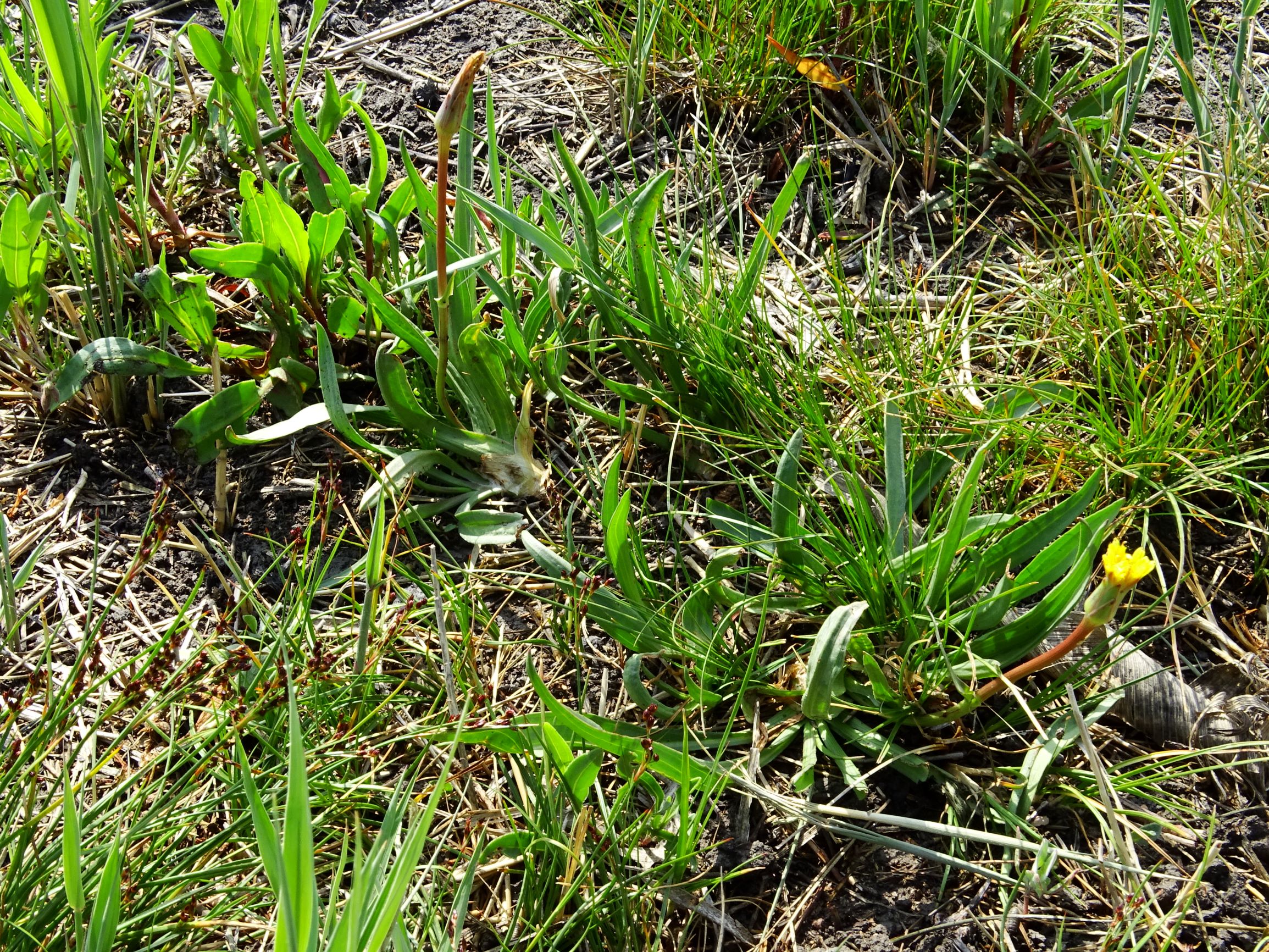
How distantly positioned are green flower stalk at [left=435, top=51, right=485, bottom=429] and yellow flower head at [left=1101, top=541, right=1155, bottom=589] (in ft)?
2.74

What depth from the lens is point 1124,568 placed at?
0.98 m

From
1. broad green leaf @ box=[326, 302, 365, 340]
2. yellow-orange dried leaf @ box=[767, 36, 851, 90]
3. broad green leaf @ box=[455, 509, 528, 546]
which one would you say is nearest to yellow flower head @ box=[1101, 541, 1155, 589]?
broad green leaf @ box=[455, 509, 528, 546]

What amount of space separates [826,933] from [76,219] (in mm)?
1467

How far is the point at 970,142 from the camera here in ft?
6.65

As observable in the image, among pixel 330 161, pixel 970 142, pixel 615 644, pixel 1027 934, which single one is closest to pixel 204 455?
pixel 330 161

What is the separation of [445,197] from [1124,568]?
36.7 inches

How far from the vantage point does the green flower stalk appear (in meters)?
1.23

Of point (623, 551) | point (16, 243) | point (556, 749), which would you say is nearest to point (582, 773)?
point (556, 749)

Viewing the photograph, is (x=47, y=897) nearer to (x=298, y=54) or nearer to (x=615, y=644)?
(x=615, y=644)

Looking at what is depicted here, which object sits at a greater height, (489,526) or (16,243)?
(16,243)

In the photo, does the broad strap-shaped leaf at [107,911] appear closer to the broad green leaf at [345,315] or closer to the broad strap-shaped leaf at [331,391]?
the broad strap-shaped leaf at [331,391]

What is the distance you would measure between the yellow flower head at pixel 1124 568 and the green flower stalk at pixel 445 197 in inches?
32.9

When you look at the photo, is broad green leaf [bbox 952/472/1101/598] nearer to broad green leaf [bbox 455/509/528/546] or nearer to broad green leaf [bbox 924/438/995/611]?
broad green leaf [bbox 924/438/995/611]

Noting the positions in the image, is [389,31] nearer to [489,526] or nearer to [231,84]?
[231,84]
